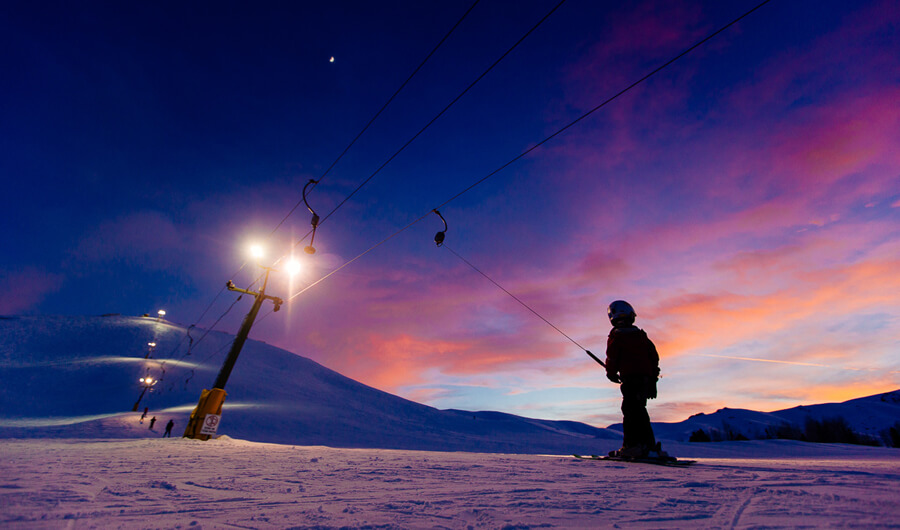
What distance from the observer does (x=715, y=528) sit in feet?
8.00

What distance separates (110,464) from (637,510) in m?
7.50

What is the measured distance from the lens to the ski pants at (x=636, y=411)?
25.9 feet

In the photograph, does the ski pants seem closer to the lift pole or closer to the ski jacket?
the ski jacket

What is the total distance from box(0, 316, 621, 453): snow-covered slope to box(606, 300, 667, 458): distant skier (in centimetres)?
2760

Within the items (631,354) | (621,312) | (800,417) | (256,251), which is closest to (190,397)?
(256,251)

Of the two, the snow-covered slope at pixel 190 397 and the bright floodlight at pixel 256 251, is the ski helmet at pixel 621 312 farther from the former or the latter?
the snow-covered slope at pixel 190 397

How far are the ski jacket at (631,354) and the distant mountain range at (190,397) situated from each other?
90.3 ft

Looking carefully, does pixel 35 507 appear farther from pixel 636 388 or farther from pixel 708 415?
pixel 708 415

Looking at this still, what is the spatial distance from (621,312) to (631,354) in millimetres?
1122

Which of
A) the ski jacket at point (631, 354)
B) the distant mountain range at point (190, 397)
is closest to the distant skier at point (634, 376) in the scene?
the ski jacket at point (631, 354)

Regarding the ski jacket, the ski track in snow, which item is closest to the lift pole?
the ski track in snow

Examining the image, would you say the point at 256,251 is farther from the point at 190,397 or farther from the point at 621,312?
the point at 190,397

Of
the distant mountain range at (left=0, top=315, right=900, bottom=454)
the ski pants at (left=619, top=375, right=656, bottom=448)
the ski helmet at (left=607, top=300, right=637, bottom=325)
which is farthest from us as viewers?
the distant mountain range at (left=0, top=315, right=900, bottom=454)

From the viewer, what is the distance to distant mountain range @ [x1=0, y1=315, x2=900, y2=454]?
124 feet
